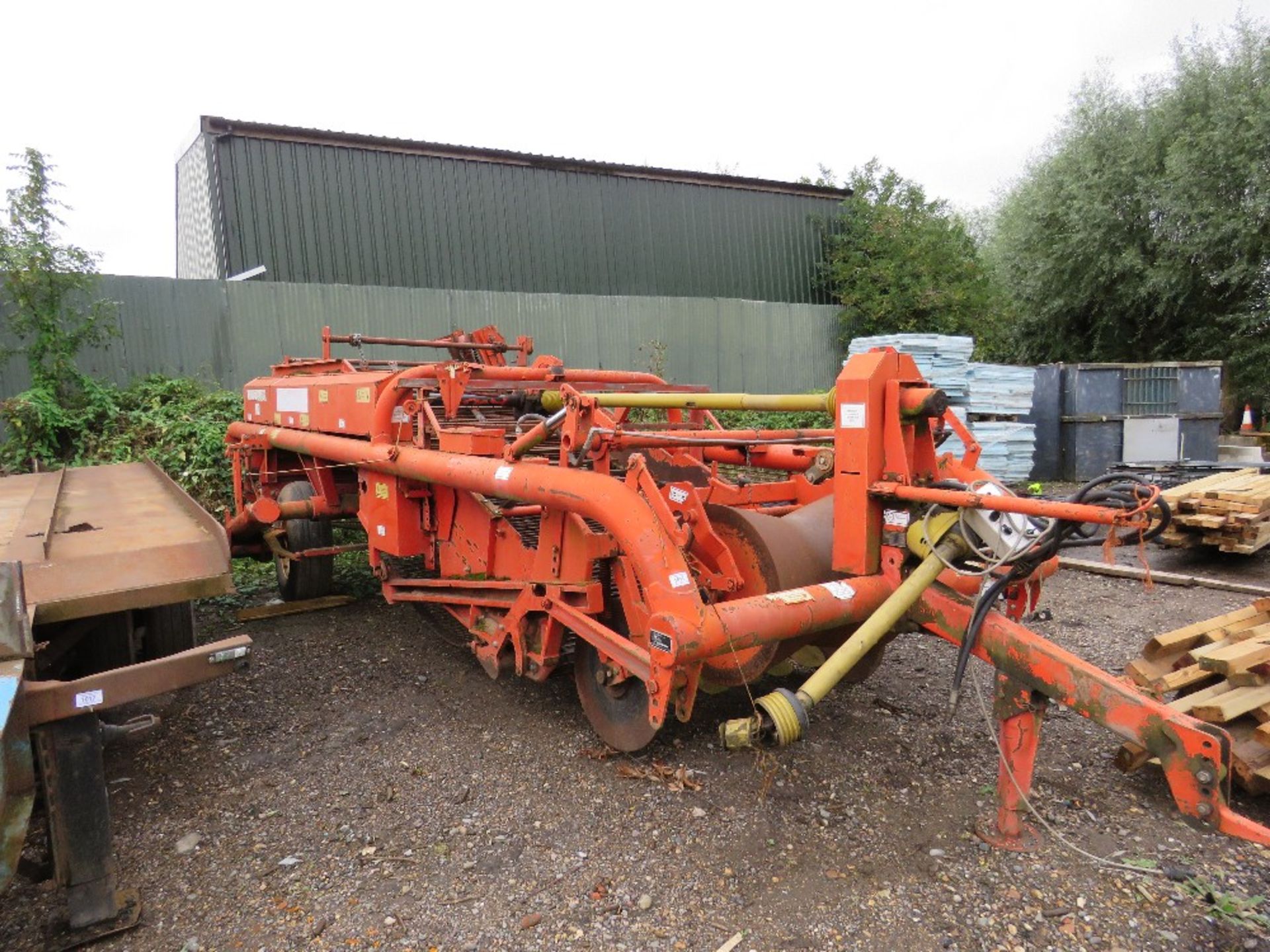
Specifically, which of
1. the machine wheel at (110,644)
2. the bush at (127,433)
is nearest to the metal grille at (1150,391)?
the bush at (127,433)

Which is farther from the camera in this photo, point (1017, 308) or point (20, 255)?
point (1017, 308)

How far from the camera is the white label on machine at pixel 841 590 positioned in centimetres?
277

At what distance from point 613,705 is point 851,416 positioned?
1588 millimetres

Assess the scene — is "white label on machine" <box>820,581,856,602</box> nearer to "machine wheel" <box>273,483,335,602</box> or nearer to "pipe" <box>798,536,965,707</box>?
"pipe" <box>798,536,965,707</box>

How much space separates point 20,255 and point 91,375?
1530 millimetres

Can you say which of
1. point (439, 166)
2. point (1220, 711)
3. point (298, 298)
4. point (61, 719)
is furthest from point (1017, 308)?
point (61, 719)

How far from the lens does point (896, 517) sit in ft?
9.34

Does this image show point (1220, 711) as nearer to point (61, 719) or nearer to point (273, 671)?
point (61, 719)

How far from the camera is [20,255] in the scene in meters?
7.95

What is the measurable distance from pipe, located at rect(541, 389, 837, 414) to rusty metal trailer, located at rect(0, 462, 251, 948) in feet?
5.10

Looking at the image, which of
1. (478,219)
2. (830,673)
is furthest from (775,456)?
(478,219)

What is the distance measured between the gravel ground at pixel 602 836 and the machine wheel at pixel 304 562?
1502mm

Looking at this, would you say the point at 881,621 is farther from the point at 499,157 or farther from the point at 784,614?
the point at 499,157

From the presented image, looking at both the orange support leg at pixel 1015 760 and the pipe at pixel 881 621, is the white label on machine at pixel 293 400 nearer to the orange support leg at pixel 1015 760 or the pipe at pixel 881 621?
the pipe at pixel 881 621
